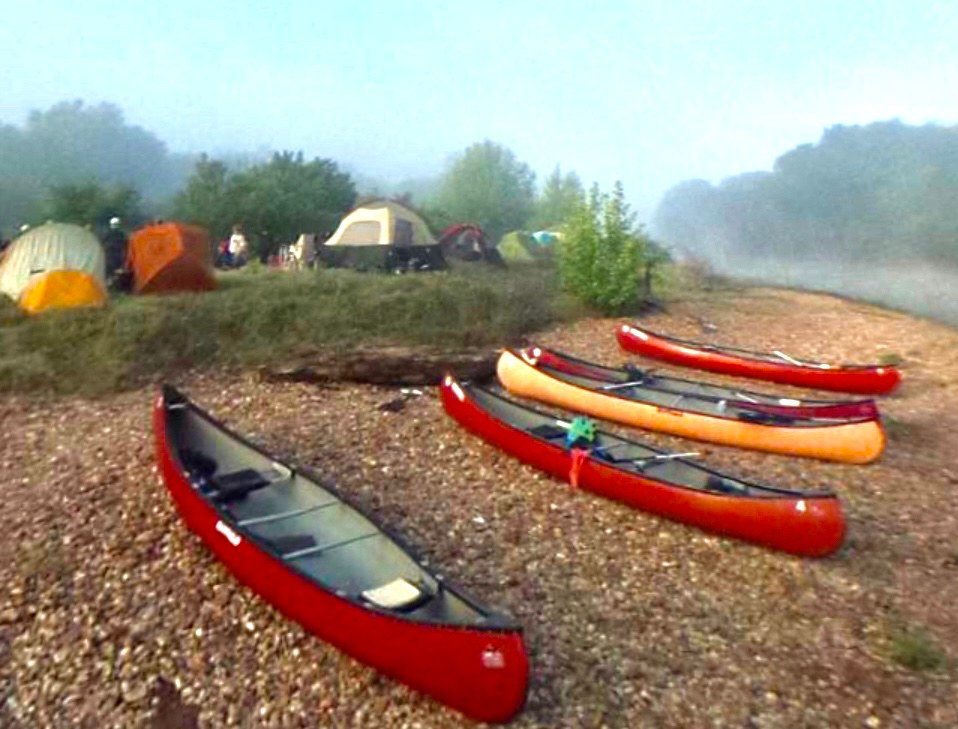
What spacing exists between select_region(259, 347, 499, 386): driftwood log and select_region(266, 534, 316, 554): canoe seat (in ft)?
14.8

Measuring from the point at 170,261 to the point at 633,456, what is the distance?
31.6ft

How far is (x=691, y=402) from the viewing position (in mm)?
11141

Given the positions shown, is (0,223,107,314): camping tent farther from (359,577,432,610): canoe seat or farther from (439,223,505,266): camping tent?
(439,223,505,266): camping tent

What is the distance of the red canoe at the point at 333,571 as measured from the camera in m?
5.17

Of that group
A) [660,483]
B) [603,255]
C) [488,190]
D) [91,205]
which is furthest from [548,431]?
[488,190]

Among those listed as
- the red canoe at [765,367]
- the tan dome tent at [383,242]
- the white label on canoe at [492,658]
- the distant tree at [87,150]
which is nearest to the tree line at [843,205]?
the tan dome tent at [383,242]

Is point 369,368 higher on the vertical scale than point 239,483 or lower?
higher

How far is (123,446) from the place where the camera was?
894cm

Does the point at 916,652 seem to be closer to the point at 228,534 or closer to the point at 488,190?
the point at 228,534

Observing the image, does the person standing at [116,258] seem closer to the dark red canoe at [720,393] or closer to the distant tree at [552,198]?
the dark red canoe at [720,393]

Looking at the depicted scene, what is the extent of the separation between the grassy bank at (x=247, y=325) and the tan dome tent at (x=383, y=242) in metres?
2.78

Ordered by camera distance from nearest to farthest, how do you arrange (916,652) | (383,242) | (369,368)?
(916,652)
(369,368)
(383,242)

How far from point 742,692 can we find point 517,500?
A: 2.87 m

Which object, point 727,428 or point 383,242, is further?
point 383,242
